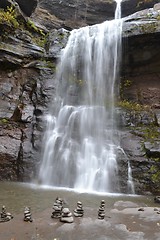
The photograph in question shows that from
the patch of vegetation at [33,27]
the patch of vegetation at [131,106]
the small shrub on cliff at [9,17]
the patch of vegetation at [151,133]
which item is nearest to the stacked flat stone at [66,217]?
the patch of vegetation at [151,133]

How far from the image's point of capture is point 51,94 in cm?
1197

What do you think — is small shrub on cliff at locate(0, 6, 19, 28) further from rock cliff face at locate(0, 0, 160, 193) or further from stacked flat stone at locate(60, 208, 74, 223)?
stacked flat stone at locate(60, 208, 74, 223)

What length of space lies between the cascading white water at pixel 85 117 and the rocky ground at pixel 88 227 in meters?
3.41

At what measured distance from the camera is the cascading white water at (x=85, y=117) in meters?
8.83

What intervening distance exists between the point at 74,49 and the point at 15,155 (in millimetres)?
6839

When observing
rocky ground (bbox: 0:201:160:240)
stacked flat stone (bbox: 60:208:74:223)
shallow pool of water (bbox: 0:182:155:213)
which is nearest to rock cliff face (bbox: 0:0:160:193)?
shallow pool of water (bbox: 0:182:155:213)

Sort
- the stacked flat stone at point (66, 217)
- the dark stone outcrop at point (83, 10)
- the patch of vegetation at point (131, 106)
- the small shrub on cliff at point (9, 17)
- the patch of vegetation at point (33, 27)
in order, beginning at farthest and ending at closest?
the dark stone outcrop at point (83, 10)
the patch of vegetation at point (33, 27)
the small shrub on cliff at point (9, 17)
the patch of vegetation at point (131, 106)
the stacked flat stone at point (66, 217)

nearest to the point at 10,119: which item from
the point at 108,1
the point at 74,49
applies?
the point at 74,49

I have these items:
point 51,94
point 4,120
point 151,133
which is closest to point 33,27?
point 51,94

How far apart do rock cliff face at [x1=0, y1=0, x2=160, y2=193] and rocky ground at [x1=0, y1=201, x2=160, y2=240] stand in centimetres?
356

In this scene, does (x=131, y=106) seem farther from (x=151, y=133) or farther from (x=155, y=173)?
(x=155, y=173)

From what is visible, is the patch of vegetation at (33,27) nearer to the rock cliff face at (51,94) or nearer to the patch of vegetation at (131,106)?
the rock cliff face at (51,94)

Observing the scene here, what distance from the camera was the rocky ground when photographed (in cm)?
380

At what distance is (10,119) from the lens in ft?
34.7
